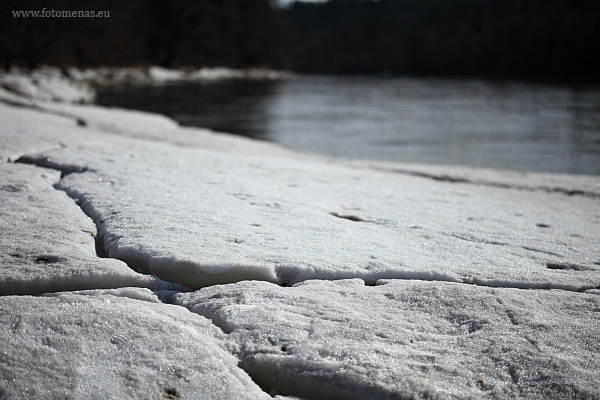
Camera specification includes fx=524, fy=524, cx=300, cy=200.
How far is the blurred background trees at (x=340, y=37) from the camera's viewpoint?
23.2m

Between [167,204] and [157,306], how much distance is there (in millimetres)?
985

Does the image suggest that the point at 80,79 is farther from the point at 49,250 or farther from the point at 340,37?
the point at 340,37

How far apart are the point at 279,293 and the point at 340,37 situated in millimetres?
87112

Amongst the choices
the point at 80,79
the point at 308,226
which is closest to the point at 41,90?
the point at 80,79

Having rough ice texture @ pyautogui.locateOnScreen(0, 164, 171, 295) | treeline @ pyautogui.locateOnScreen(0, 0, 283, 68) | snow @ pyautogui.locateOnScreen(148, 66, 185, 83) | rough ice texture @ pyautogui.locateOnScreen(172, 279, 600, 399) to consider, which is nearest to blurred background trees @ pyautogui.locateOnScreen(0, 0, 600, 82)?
Answer: treeline @ pyautogui.locateOnScreen(0, 0, 283, 68)

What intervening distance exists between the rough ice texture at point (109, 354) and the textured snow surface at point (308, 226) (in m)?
0.35

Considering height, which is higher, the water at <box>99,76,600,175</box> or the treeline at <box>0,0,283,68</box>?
the treeline at <box>0,0,283,68</box>

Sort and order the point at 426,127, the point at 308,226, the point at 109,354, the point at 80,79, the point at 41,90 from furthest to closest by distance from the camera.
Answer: the point at 80,79, the point at 41,90, the point at 426,127, the point at 308,226, the point at 109,354

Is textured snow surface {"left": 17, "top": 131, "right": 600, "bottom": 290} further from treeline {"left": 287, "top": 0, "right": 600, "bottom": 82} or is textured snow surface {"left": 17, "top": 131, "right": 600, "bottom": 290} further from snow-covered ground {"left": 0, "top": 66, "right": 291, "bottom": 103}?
treeline {"left": 287, "top": 0, "right": 600, "bottom": 82}

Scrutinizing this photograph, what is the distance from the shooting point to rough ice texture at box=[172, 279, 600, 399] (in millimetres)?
1280

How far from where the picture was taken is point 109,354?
1.30m

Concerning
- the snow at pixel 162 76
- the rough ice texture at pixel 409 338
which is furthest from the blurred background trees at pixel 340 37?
the rough ice texture at pixel 409 338

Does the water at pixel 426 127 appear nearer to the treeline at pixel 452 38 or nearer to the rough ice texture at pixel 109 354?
the rough ice texture at pixel 109 354

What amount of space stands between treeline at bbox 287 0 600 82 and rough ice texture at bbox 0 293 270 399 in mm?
34496
